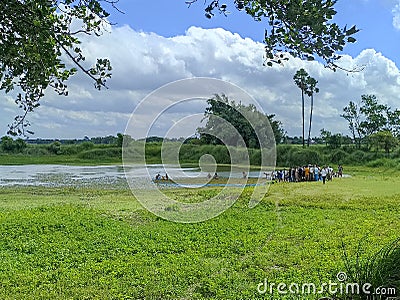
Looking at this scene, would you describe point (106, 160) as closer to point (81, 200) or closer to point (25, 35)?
point (81, 200)

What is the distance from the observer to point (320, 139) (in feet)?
130

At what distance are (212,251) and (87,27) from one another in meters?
3.75

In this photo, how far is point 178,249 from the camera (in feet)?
20.2

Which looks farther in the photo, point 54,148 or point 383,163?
point 54,148

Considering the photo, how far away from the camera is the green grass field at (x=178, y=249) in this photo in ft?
14.6

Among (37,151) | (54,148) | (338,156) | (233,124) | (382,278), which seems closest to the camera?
(382,278)

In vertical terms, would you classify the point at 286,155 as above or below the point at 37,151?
below

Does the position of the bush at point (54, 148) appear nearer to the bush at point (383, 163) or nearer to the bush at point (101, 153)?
the bush at point (101, 153)

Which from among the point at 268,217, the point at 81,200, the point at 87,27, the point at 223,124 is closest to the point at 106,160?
the point at 223,124

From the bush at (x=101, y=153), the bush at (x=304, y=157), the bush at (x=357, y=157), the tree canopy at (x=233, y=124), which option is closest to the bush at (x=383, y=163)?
the bush at (x=357, y=157)

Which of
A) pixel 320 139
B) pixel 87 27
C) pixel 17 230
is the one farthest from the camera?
pixel 320 139

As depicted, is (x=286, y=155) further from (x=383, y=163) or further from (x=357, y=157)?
(x=383, y=163)

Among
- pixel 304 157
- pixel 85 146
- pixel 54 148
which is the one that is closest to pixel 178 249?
pixel 304 157

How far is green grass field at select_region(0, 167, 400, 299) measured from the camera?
4461 millimetres
